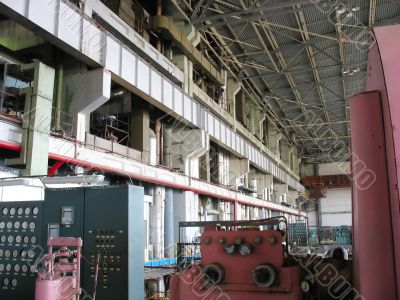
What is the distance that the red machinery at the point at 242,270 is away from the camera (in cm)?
229

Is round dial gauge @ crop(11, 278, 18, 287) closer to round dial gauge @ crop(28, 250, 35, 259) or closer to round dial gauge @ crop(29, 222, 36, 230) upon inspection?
round dial gauge @ crop(28, 250, 35, 259)

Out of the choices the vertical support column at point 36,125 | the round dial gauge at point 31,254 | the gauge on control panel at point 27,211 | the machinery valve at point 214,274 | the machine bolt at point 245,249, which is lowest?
the round dial gauge at point 31,254

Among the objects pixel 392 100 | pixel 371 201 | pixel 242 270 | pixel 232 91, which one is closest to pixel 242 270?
pixel 242 270

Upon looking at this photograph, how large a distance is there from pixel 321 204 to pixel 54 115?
126 feet

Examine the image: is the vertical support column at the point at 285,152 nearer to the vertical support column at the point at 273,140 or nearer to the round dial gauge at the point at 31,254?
the vertical support column at the point at 273,140

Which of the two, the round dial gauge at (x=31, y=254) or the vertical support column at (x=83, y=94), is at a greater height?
the vertical support column at (x=83, y=94)

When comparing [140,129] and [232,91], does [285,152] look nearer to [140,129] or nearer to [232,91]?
[232,91]

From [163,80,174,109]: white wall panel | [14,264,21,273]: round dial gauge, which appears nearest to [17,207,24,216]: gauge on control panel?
[14,264,21,273]: round dial gauge

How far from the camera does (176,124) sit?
48.7ft

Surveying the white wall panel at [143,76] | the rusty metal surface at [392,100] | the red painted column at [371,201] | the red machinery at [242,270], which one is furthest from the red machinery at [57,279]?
the white wall panel at [143,76]

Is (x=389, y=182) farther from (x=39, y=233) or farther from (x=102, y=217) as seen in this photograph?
(x=39, y=233)

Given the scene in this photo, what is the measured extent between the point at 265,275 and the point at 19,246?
570 cm

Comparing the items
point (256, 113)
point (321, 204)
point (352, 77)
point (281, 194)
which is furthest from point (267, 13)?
point (321, 204)

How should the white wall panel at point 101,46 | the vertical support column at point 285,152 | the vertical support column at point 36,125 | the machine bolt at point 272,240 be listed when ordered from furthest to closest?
the vertical support column at point 285,152, the white wall panel at point 101,46, the vertical support column at point 36,125, the machine bolt at point 272,240
